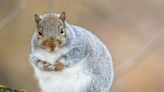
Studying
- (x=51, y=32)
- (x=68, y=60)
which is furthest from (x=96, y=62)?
(x=51, y=32)

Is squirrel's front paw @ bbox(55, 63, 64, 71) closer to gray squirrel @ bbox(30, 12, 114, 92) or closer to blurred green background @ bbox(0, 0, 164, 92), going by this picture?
gray squirrel @ bbox(30, 12, 114, 92)

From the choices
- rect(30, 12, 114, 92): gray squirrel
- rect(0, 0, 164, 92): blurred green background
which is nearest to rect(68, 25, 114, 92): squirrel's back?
rect(30, 12, 114, 92): gray squirrel

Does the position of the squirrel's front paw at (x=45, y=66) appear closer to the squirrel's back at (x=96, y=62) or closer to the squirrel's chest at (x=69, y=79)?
the squirrel's chest at (x=69, y=79)

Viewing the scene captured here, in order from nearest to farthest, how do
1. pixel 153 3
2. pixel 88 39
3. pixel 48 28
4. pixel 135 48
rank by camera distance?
pixel 48 28
pixel 88 39
pixel 135 48
pixel 153 3

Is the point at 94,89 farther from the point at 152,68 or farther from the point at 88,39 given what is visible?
the point at 152,68

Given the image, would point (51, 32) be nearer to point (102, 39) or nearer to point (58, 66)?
point (58, 66)

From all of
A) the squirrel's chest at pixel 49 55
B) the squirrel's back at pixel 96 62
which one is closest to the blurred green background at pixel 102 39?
the squirrel's back at pixel 96 62

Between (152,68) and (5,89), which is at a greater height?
(152,68)

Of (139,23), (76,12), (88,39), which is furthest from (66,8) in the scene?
(88,39)

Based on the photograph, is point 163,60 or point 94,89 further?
point 163,60
